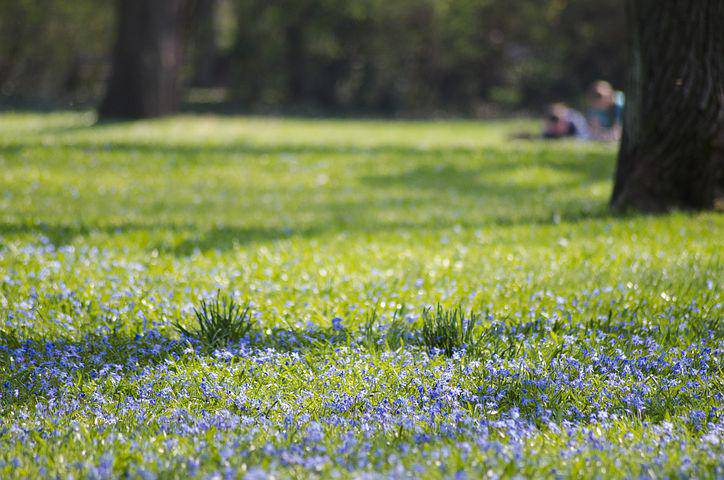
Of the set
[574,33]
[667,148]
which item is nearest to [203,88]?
[574,33]

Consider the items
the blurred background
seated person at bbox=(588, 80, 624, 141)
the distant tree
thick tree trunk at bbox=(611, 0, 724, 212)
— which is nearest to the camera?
thick tree trunk at bbox=(611, 0, 724, 212)

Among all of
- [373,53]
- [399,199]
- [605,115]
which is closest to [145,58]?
[399,199]

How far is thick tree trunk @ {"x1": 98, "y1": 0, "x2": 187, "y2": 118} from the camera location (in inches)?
766

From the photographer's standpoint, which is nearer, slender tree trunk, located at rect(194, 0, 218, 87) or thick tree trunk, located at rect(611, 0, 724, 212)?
thick tree trunk, located at rect(611, 0, 724, 212)

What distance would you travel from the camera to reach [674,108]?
8.12 m

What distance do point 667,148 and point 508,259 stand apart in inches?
108

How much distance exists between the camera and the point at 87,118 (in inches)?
859

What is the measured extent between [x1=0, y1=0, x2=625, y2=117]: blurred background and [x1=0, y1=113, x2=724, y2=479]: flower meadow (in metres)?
23.2

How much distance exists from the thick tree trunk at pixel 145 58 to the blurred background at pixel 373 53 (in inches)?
357

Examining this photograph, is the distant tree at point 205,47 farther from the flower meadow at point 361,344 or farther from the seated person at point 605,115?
the flower meadow at point 361,344

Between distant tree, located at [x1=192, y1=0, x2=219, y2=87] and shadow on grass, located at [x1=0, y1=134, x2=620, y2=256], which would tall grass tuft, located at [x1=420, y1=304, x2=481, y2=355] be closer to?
shadow on grass, located at [x1=0, y1=134, x2=620, y2=256]

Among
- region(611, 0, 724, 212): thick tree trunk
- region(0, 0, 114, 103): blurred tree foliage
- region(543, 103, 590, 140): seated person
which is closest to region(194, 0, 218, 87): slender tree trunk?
region(0, 0, 114, 103): blurred tree foliage

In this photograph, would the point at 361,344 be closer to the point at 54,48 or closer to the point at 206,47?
the point at 54,48

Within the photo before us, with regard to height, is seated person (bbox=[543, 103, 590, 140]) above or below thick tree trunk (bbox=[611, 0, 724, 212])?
below
